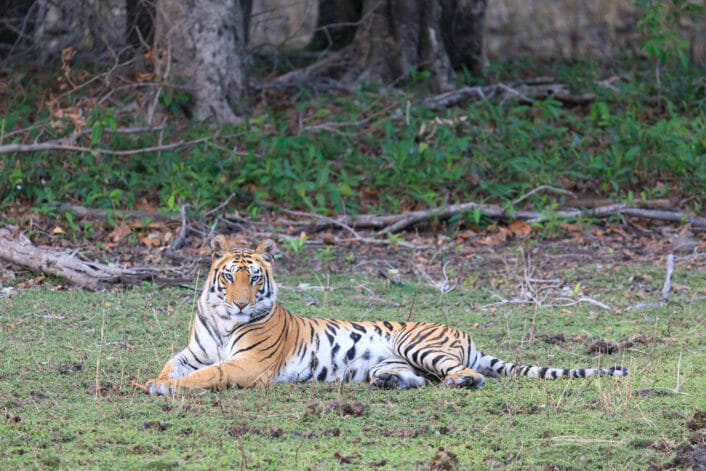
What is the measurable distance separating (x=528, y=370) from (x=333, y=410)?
1.45m

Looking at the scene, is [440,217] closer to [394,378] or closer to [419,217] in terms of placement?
[419,217]

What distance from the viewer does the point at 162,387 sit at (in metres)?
4.84

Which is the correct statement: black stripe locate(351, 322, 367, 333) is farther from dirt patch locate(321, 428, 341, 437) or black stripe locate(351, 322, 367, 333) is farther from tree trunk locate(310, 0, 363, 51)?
tree trunk locate(310, 0, 363, 51)

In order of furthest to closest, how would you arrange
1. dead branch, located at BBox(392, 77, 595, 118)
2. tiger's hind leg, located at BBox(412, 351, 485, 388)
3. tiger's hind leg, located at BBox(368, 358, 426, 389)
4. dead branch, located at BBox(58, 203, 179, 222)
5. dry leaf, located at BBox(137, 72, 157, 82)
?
dead branch, located at BBox(392, 77, 595, 118)
dry leaf, located at BBox(137, 72, 157, 82)
dead branch, located at BBox(58, 203, 179, 222)
tiger's hind leg, located at BBox(368, 358, 426, 389)
tiger's hind leg, located at BBox(412, 351, 485, 388)

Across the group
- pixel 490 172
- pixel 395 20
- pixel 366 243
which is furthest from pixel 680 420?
pixel 395 20

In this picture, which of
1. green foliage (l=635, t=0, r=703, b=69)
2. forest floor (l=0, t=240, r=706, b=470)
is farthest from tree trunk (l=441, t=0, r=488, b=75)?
forest floor (l=0, t=240, r=706, b=470)

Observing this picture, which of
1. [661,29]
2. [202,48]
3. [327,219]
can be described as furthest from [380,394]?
[661,29]

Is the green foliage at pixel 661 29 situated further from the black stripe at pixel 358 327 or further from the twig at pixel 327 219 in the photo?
the black stripe at pixel 358 327

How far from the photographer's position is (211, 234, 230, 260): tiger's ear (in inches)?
217

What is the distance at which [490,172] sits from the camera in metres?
10.8

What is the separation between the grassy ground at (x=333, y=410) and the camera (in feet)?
12.9

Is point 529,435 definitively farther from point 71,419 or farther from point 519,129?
point 519,129

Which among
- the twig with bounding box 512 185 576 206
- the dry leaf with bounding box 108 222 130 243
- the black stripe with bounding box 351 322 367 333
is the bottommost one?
the black stripe with bounding box 351 322 367 333

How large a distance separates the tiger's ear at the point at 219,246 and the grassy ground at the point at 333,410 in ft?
2.69
